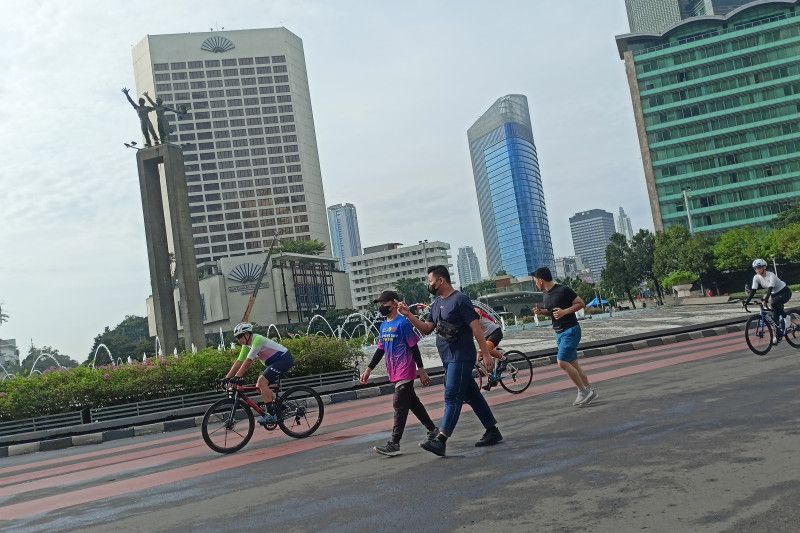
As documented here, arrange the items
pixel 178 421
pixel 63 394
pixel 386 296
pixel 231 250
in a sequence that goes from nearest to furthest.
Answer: pixel 386 296 < pixel 178 421 < pixel 63 394 < pixel 231 250

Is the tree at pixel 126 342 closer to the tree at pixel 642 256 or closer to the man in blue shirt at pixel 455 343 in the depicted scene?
the tree at pixel 642 256

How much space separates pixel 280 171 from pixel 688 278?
12659 centimetres

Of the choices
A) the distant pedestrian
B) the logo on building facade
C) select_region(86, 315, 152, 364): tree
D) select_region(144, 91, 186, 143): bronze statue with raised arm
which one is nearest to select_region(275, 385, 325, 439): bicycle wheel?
the distant pedestrian

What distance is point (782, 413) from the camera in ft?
22.9

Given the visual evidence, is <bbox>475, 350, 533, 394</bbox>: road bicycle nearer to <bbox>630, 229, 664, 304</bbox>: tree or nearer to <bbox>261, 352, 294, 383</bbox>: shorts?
<bbox>261, 352, 294, 383</bbox>: shorts

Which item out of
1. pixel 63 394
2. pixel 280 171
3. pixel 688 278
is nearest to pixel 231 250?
pixel 280 171

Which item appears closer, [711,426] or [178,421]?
[711,426]

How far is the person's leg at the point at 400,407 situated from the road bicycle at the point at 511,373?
5311 millimetres

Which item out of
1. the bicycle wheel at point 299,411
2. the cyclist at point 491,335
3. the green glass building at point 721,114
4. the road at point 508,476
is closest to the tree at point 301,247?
the green glass building at point 721,114

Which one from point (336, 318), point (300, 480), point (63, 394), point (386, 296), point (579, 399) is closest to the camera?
point (300, 480)

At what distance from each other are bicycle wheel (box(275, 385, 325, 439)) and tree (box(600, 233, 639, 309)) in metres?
79.0

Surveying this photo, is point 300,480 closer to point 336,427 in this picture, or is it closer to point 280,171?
point 336,427

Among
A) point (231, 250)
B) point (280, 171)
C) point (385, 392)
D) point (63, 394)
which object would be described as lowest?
point (385, 392)

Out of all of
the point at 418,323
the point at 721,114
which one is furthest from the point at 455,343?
the point at 721,114
